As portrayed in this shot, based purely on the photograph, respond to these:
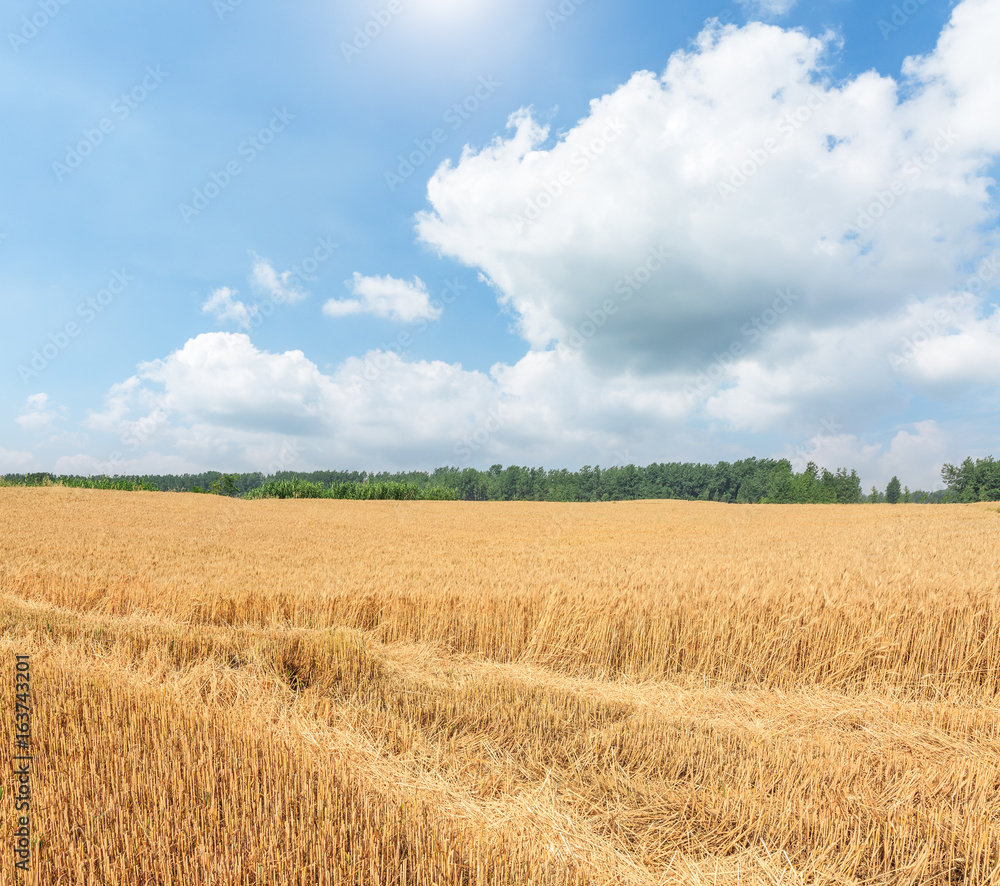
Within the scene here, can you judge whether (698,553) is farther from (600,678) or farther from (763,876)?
(763,876)

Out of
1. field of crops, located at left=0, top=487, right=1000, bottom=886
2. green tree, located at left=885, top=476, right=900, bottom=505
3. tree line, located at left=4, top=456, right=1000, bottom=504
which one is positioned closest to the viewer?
field of crops, located at left=0, top=487, right=1000, bottom=886

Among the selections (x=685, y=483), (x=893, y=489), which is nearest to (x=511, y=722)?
(x=685, y=483)

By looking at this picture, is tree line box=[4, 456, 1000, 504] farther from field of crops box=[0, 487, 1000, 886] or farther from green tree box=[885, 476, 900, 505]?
field of crops box=[0, 487, 1000, 886]

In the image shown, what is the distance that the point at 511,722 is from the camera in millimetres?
5680

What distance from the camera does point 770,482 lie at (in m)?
122

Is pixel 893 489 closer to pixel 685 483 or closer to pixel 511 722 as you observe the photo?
pixel 685 483

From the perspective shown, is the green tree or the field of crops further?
the green tree

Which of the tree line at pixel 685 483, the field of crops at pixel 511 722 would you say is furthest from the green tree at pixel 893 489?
the field of crops at pixel 511 722

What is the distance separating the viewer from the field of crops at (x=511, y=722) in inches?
136

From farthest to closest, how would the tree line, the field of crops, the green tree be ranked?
the green tree, the tree line, the field of crops

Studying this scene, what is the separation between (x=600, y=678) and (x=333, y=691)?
147 inches

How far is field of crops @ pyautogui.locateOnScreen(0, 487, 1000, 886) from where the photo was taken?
11.3 ft

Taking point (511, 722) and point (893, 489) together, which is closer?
point (511, 722)

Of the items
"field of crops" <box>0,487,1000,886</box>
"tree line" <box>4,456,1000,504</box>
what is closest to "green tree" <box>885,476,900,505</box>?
"tree line" <box>4,456,1000,504</box>
